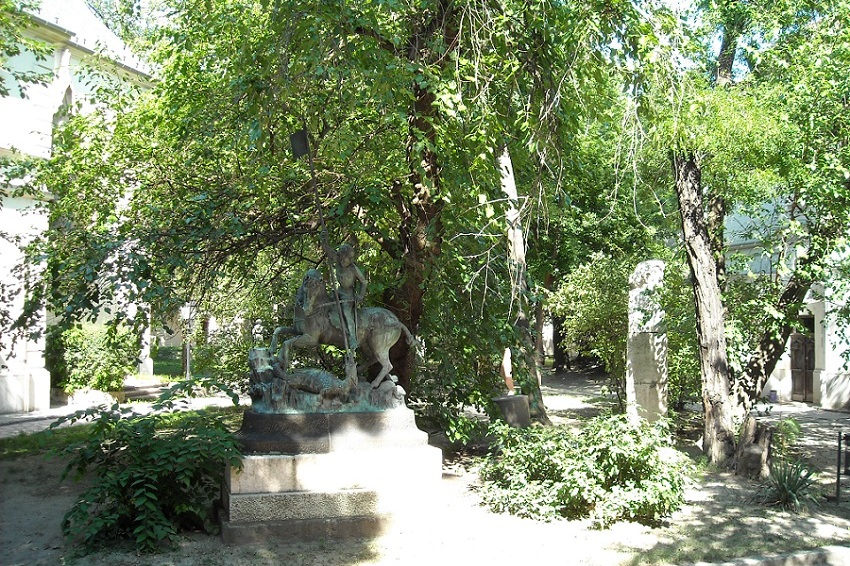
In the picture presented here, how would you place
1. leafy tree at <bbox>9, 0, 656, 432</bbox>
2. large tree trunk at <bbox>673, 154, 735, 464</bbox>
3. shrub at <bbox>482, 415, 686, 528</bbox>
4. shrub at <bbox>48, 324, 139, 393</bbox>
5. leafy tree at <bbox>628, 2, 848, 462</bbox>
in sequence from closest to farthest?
shrub at <bbox>482, 415, 686, 528</bbox> < leafy tree at <bbox>9, 0, 656, 432</bbox> < leafy tree at <bbox>628, 2, 848, 462</bbox> < large tree trunk at <bbox>673, 154, 735, 464</bbox> < shrub at <bbox>48, 324, 139, 393</bbox>

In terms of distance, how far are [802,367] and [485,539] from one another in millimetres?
19222

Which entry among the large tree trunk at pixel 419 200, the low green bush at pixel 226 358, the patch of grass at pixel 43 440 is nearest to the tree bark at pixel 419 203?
the large tree trunk at pixel 419 200

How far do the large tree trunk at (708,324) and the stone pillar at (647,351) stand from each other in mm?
937

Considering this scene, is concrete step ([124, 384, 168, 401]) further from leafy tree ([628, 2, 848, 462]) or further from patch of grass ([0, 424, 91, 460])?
leafy tree ([628, 2, 848, 462])

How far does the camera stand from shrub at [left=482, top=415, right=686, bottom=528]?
25.6 ft

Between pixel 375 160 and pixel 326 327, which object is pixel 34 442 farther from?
pixel 375 160

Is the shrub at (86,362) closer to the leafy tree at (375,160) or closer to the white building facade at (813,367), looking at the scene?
the leafy tree at (375,160)

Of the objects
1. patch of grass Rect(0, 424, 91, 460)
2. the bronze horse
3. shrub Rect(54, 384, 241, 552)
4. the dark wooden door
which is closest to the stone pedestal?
shrub Rect(54, 384, 241, 552)

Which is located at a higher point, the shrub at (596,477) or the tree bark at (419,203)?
the tree bark at (419,203)

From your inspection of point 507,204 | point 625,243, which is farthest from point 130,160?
point 625,243

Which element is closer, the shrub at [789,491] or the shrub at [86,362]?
the shrub at [789,491]

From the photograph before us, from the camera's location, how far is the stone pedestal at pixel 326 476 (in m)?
7.29

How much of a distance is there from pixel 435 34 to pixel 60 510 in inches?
280

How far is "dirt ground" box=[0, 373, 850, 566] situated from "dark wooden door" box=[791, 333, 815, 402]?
14.8m
